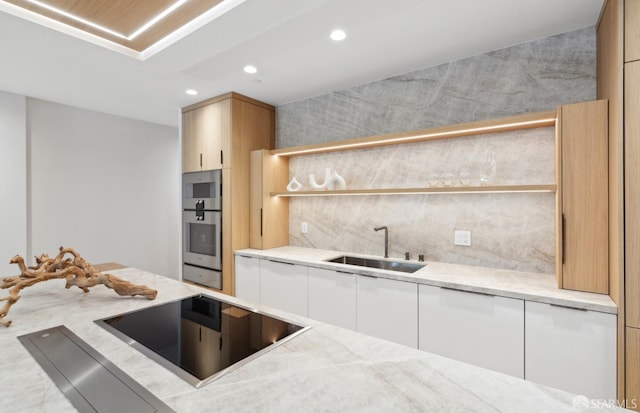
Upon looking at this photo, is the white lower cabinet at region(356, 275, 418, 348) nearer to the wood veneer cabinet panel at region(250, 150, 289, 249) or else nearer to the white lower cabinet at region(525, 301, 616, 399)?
the white lower cabinet at region(525, 301, 616, 399)

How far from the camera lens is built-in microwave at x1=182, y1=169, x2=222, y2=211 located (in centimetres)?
326

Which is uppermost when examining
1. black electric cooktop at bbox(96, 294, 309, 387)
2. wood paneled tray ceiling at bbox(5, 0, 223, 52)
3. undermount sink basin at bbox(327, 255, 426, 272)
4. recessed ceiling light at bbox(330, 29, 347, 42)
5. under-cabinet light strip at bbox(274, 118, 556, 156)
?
wood paneled tray ceiling at bbox(5, 0, 223, 52)

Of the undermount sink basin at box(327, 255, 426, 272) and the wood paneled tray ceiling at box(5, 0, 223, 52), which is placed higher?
the wood paneled tray ceiling at box(5, 0, 223, 52)

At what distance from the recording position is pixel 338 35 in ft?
6.66

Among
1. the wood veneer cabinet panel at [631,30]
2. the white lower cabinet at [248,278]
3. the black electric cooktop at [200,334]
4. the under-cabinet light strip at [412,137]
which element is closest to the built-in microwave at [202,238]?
the white lower cabinet at [248,278]

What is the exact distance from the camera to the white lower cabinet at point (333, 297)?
2314 millimetres

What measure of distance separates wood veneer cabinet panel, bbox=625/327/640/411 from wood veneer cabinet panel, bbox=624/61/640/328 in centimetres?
5

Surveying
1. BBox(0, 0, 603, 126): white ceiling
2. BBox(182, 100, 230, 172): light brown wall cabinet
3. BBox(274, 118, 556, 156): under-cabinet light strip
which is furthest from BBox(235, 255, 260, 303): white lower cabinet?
BBox(0, 0, 603, 126): white ceiling

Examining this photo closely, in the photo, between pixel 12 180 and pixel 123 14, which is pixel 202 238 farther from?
pixel 123 14

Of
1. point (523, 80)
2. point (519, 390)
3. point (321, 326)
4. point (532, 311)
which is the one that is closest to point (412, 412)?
point (519, 390)

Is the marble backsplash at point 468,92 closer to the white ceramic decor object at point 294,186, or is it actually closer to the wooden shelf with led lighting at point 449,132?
the wooden shelf with led lighting at point 449,132

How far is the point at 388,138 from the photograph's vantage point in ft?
8.29

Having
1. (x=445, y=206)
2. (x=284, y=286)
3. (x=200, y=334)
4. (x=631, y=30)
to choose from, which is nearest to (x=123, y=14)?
(x=200, y=334)

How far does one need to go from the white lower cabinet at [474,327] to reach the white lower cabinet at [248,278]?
1.57 metres
